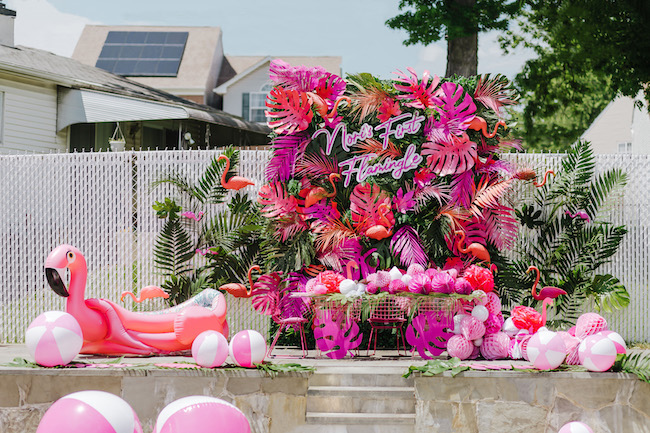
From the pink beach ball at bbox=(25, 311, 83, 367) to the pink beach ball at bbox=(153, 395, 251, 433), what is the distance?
2.68m

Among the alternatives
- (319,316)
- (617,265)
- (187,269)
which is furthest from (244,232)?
(617,265)

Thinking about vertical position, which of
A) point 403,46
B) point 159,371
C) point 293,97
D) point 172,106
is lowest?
point 159,371

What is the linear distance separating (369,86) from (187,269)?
2.99 metres

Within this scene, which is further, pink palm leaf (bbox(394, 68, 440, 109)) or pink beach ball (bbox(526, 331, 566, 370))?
pink palm leaf (bbox(394, 68, 440, 109))

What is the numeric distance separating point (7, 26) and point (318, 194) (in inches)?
449

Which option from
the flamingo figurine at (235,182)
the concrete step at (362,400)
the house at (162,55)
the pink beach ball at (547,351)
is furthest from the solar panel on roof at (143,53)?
the pink beach ball at (547,351)

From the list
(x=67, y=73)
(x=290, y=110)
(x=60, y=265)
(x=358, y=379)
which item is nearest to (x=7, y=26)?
(x=67, y=73)

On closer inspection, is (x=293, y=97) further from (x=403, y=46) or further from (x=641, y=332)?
(x=403, y=46)

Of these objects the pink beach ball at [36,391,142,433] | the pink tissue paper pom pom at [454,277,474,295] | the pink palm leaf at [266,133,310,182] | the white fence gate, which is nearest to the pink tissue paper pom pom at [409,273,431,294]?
the pink tissue paper pom pom at [454,277,474,295]

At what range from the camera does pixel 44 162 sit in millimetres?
8633

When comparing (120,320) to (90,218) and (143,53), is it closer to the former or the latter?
(90,218)

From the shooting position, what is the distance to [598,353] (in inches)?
235

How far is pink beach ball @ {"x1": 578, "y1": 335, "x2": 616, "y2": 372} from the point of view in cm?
595

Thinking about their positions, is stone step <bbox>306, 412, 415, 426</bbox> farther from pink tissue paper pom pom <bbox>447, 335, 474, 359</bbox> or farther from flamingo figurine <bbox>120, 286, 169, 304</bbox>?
flamingo figurine <bbox>120, 286, 169, 304</bbox>
